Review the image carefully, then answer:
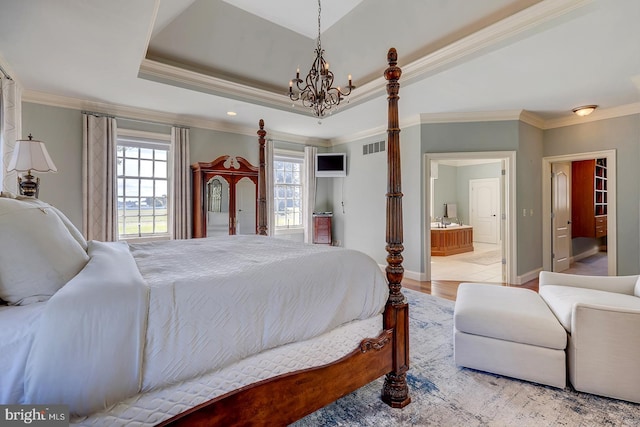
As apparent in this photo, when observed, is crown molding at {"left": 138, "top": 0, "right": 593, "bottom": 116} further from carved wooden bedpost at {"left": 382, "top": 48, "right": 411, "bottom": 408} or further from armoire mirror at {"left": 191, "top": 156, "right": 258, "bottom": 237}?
carved wooden bedpost at {"left": 382, "top": 48, "right": 411, "bottom": 408}

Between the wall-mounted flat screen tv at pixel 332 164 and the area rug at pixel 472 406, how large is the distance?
14.4 feet

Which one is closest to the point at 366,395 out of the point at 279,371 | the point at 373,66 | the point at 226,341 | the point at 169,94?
the point at 279,371

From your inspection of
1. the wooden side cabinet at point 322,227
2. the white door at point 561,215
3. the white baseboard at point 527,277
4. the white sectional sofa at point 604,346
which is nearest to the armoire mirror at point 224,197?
the wooden side cabinet at point 322,227

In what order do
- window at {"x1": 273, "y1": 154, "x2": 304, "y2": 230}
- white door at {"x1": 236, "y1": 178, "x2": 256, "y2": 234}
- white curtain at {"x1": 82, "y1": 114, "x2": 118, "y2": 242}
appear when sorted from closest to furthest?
white curtain at {"x1": 82, "y1": 114, "x2": 118, "y2": 242} → white door at {"x1": 236, "y1": 178, "x2": 256, "y2": 234} → window at {"x1": 273, "y1": 154, "x2": 304, "y2": 230}

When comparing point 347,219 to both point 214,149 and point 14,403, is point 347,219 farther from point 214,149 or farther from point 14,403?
point 14,403

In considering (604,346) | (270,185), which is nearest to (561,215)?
(604,346)

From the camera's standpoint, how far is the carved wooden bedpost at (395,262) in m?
1.78

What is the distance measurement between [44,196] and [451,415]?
4.97m

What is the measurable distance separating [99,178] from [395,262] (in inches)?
165

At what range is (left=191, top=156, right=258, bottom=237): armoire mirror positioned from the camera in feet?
14.4

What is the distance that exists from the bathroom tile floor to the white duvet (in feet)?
12.7

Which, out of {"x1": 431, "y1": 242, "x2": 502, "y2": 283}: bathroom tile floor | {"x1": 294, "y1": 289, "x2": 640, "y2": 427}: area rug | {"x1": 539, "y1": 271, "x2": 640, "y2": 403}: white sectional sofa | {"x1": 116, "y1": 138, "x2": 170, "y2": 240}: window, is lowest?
{"x1": 294, "y1": 289, "x2": 640, "y2": 427}: area rug

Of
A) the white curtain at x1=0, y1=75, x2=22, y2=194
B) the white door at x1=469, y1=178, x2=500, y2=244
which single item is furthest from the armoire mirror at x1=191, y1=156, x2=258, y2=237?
the white door at x1=469, y1=178, x2=500, y2=244

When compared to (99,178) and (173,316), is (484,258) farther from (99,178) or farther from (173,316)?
(99,178)
